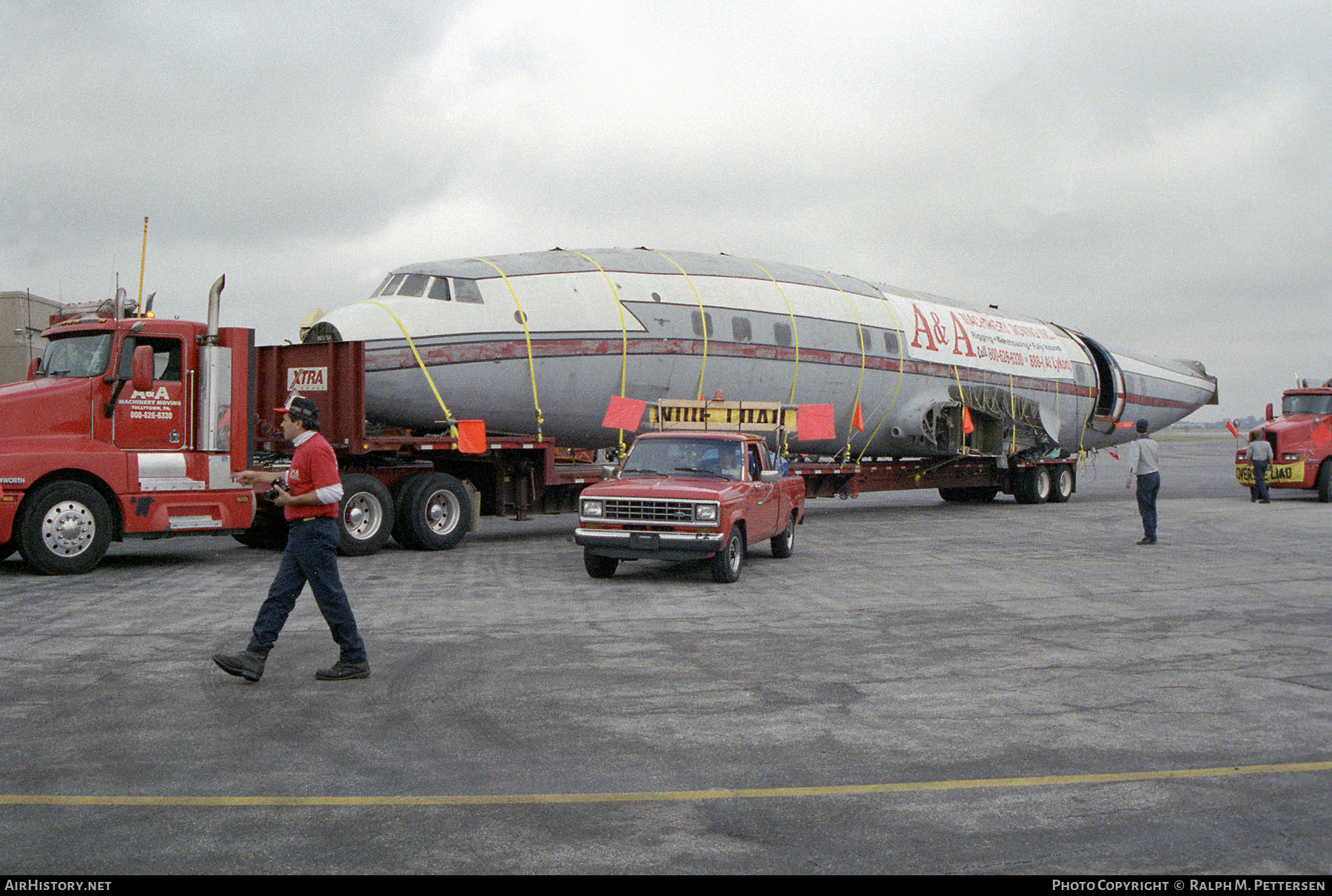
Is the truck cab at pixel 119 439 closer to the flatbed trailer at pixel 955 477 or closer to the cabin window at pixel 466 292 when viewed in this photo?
the cabin window at pixel 466 292

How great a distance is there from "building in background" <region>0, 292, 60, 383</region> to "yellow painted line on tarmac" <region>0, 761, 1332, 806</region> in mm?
19390

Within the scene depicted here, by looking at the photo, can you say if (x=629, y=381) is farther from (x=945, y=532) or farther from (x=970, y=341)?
(x=970, y=341)

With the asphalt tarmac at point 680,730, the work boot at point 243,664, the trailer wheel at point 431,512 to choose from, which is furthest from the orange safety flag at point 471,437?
the work boot at point 243,664

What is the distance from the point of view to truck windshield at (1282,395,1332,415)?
27.2 m

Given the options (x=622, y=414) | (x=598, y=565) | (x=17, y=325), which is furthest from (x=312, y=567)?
(x=17, y=325)

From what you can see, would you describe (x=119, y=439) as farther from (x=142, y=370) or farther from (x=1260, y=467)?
(x=1260, y=467)

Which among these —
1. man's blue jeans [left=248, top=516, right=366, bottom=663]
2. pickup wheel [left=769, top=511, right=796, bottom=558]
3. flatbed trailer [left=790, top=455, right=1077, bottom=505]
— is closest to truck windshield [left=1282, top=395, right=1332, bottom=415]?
flatbed trailer [left=790, top=455, right=1077, bottom=505]

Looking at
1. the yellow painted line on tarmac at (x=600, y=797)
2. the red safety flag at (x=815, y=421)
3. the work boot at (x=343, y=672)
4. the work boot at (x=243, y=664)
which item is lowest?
the yellow painted line on tarmac at (x=600, y=797)

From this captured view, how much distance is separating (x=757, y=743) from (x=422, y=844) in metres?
2.09

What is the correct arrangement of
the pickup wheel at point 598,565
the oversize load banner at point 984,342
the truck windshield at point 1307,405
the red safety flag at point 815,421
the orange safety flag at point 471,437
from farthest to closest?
the truck windshield at point 1307,405 < the oversize load banner at point 984,342 < the red safety flag at point 815,421 < the orange safety flag at point 471,437 < the pickup wheel at point 598,565

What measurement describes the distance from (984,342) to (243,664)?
21.6 m

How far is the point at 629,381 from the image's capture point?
58.4 feet

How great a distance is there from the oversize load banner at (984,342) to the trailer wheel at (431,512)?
11.2m

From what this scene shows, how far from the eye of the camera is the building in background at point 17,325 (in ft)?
72.8
